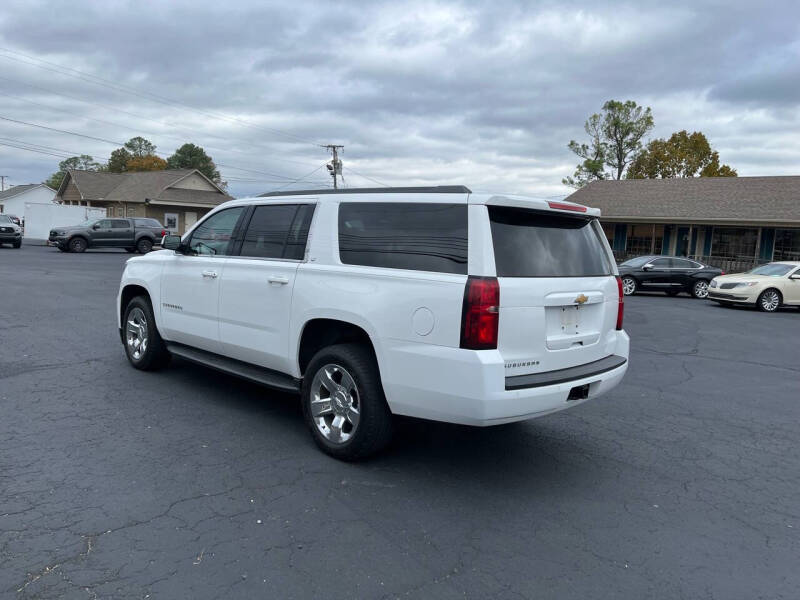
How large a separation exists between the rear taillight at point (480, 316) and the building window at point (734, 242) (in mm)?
29084

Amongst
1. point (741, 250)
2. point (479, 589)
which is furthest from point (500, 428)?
point (741, 250)

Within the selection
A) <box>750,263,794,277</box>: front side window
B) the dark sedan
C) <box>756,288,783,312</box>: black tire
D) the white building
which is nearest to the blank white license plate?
<box>756,288,783,312</box>: black tire

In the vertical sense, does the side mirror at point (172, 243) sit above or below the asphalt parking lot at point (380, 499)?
above

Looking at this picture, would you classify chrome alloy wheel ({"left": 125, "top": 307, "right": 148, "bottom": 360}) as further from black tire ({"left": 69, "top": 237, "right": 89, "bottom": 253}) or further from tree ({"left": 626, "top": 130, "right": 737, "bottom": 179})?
tree ({"left": 626, "top": 130, "right": 737, "bottom": 179})

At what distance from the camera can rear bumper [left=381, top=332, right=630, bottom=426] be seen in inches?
143

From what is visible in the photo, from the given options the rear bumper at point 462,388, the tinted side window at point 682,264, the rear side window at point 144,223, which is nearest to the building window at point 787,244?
the tinted side window at point 682,264

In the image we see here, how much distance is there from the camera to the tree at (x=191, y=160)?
299 feet

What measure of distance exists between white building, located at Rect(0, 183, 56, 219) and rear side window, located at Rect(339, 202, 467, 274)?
278 feet

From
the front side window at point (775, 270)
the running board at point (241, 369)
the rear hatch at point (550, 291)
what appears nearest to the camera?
the rear hatch at point (550, 291)

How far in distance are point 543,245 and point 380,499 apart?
6.55 feet

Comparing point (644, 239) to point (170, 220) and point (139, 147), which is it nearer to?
point (170, 220)

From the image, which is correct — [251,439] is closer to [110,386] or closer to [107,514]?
[107,514]

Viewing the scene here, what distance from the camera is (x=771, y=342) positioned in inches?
437

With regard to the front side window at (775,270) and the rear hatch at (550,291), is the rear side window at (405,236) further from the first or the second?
the front side window at (775,270)
